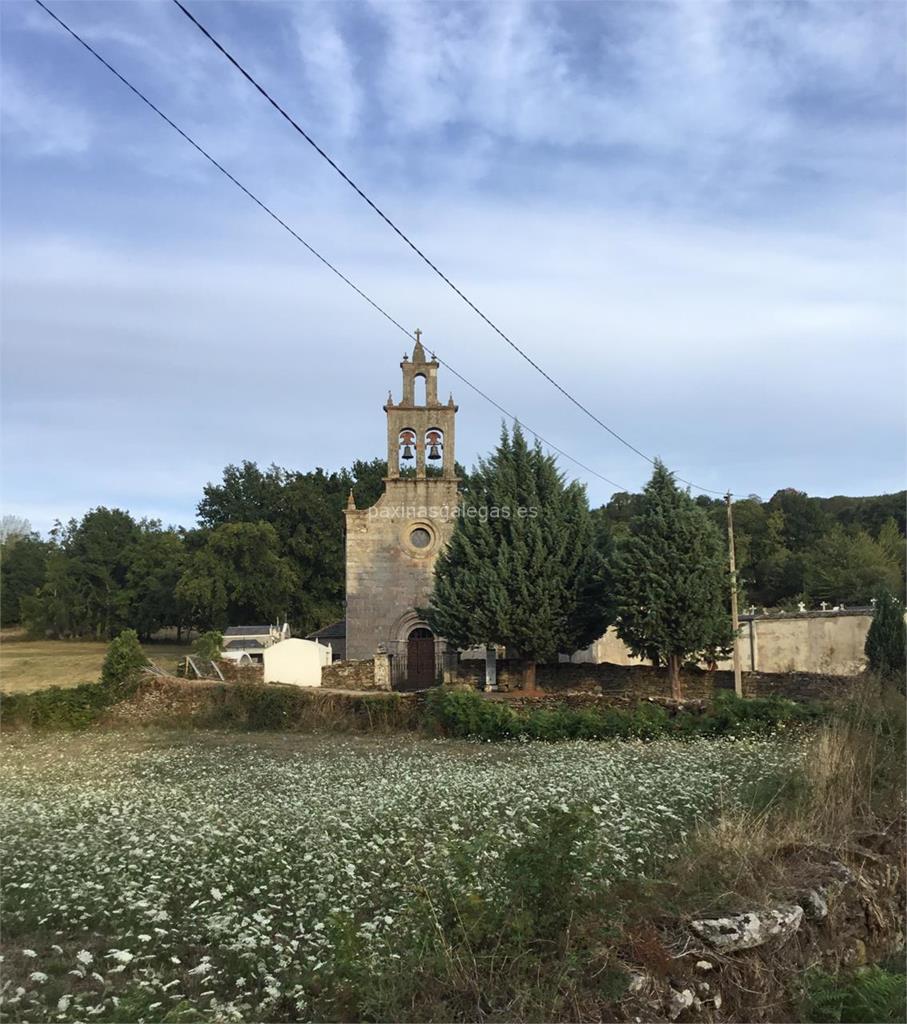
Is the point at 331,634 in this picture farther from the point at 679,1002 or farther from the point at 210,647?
the point at 679,1002

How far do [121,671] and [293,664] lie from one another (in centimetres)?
622

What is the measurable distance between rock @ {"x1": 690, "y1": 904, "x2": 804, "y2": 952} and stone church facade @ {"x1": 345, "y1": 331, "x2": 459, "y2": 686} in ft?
92.6

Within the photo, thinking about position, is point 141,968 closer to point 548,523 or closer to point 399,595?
point 548,523

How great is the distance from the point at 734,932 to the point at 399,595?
29.1 metres

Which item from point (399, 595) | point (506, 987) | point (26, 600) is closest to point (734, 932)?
point (506, 987)

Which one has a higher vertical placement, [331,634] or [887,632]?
[887,632]

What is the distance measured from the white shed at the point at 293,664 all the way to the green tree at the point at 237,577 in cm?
2592

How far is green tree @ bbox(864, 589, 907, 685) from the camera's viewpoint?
→ 24875 mm

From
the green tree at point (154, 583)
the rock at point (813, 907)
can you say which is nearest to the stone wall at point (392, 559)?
the rock at point (813, 907)

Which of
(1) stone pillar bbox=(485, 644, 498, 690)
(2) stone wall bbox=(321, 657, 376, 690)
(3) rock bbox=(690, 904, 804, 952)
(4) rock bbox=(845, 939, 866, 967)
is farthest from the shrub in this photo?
(3) rock bbox=(690, 904, 804, 952)

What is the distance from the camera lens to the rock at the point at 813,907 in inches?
218

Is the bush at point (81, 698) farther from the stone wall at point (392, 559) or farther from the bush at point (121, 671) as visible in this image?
the stone wall at point (392, 559)

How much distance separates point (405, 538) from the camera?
112ft

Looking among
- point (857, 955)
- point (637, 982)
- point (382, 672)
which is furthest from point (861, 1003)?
point (382, 672)
